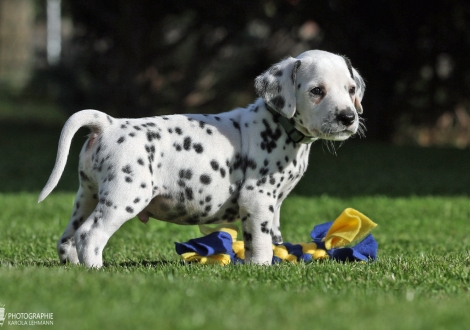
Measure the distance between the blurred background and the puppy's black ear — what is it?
9.70m

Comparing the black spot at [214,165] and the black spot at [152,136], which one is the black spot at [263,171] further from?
the black spot at [152,136]

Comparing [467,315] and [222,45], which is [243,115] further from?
[222,45]

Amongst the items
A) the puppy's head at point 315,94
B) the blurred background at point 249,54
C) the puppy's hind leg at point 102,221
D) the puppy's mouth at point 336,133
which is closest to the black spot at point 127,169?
the puppy's hind leg at point 102,221

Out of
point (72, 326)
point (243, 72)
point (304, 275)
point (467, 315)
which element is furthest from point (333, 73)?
point (243, 72)

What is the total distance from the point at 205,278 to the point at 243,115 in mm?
1444

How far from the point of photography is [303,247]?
5965 millimetres

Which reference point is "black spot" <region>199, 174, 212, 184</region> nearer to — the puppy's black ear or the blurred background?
the puppy's black ear

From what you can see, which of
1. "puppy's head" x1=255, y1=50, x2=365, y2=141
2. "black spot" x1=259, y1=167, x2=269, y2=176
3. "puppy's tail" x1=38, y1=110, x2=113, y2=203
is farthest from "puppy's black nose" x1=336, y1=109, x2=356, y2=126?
"puppy's tail" x1=38, y1=110, x2=113, y2=203

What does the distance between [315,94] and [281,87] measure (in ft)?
0.83

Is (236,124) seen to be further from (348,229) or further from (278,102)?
(348,229)

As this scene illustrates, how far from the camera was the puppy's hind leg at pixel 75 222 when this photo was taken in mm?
5395

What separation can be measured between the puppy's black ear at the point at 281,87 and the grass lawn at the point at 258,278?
1075mm

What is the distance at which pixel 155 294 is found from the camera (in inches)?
155

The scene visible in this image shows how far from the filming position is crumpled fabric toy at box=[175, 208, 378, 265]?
5.68 m
